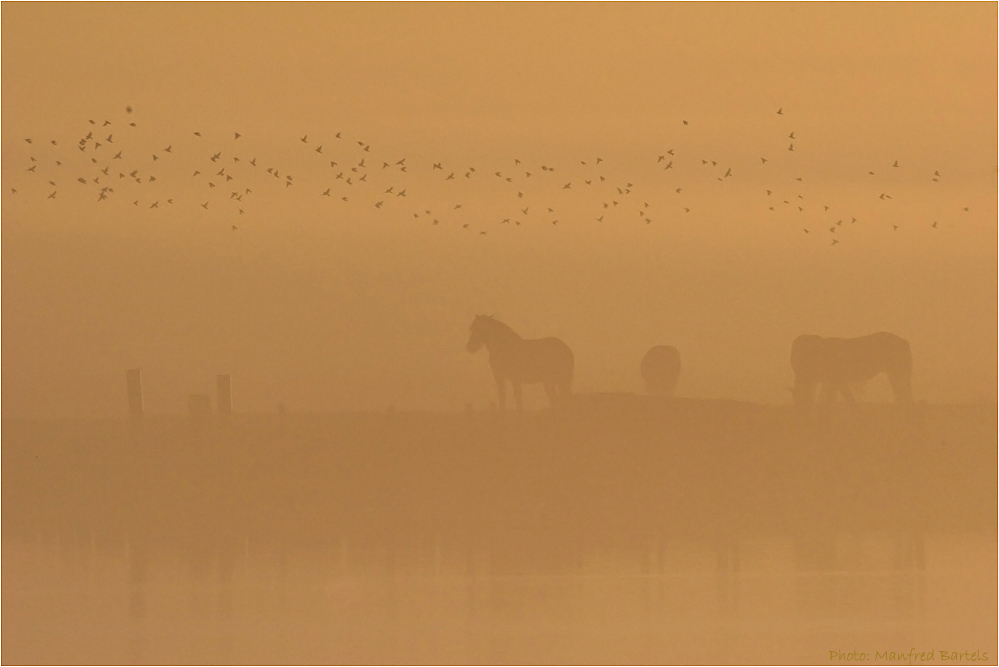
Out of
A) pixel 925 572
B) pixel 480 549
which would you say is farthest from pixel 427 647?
pixel 925 572

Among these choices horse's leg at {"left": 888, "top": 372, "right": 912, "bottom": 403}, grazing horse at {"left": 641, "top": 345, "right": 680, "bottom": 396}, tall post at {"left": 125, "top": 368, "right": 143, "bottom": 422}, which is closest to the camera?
tall post at {"left": 125, "top": 368, "right": 143, "bottom": 422}

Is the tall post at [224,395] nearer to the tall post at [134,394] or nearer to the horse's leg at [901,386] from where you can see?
the tall post at [134,394]

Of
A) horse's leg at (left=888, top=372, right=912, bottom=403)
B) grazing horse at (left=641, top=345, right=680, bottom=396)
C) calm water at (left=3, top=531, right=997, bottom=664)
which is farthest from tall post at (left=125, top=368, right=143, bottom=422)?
horse's leg at (left=888, top=372, right=912, bottom=403)

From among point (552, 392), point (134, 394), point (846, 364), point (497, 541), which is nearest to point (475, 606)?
point (497, 541)

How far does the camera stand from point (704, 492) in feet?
26.0

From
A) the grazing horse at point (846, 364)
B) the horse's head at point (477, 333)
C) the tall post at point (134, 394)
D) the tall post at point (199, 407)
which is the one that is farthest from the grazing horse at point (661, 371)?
the tall post at point (134, 394)

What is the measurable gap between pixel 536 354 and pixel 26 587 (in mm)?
3223

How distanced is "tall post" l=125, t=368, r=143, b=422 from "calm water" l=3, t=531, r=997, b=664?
0.90m

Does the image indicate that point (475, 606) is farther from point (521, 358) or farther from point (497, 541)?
point (521, 358)

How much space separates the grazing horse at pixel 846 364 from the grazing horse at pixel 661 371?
0.78 m

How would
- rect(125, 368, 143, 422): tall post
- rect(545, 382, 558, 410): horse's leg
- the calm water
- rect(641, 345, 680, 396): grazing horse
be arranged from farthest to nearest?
rect(545, 382, 558, 410): horse's leg
rect(641, 345, 680, 396): grazing horse
rect(125, 368, 143, 422): tall post
the calm water

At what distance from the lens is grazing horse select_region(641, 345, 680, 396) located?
8055 millimetres

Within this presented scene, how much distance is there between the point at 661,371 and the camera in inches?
317

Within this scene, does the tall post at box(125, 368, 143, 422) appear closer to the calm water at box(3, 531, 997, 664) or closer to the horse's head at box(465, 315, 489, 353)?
the calm water at box(3, 531, 997, 664)
